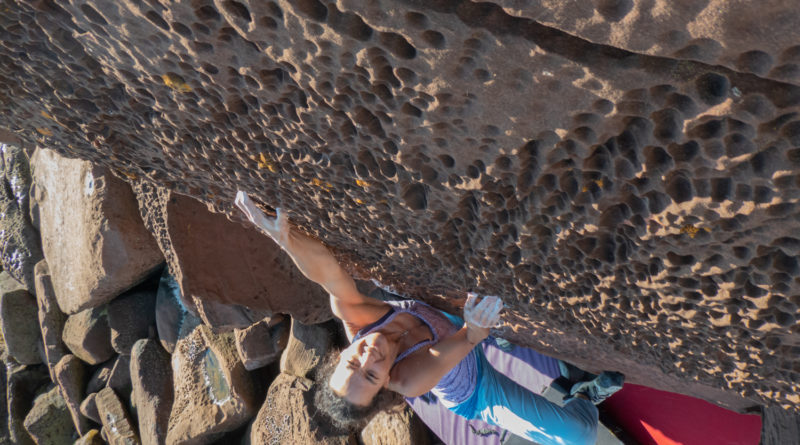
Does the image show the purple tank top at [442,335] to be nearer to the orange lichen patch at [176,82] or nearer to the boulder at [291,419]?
the boulder at [291,419]

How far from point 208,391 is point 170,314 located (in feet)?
1.48

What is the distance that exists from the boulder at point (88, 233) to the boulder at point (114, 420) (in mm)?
555

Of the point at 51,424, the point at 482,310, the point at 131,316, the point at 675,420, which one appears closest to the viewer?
the point at 482,310

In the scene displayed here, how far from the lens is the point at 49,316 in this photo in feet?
10.3

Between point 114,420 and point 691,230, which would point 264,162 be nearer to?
point 691,230

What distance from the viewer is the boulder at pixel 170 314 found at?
8.76ft

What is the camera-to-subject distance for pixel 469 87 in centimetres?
66

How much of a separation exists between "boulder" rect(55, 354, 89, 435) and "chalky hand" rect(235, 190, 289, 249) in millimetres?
2544

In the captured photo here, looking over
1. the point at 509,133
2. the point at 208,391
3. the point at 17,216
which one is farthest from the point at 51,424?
the point at 509,133

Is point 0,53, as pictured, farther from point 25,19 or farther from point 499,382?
point 499,382

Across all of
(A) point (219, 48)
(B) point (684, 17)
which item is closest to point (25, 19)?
(A) point (219, 48)

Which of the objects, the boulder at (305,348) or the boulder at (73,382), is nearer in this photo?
the boulder at (305,348)

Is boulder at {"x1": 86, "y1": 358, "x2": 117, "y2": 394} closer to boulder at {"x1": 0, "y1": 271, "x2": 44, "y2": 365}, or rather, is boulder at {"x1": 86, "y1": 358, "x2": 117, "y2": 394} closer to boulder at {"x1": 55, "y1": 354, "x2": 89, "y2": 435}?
boulder at {"x1": 55, "y1": 354, "x2": 89, "y2": 435}

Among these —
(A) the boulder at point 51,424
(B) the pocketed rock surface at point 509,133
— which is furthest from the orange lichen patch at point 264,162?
(A) the boulder at point 51,424
